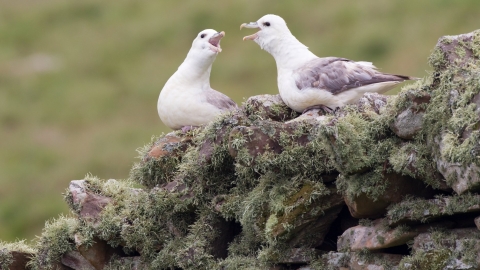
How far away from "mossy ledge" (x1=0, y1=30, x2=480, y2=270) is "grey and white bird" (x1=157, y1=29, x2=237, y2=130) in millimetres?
636

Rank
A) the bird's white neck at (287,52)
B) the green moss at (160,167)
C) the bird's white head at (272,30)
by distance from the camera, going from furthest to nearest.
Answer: the bird's white head at (272,30)
the bird's white neck at (287,52)
the green moss at (160,167)

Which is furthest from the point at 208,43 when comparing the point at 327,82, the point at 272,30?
the point at 327,82

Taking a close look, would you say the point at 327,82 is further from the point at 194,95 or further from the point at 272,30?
the point at 194,95

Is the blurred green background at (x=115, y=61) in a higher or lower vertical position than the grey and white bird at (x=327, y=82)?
higher

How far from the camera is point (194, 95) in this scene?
10109 mm

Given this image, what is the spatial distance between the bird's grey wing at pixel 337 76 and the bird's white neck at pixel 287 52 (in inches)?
8.6

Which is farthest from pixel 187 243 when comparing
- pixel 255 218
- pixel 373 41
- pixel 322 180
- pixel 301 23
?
pixel 301 23

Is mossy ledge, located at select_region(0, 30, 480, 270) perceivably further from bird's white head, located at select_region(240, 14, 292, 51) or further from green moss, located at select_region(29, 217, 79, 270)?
bird's white head, located at select_region(240, 14, 292, 51)

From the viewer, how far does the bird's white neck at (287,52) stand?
9.74 m

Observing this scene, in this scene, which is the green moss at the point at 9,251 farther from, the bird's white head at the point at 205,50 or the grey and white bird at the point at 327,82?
the grey and white bird at the point at 327,82

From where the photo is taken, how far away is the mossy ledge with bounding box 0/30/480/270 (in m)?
6.91

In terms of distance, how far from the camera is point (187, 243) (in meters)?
8.38

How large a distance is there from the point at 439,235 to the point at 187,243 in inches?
90.7

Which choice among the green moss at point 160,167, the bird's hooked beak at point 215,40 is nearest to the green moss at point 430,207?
the green moss at point 160,167
